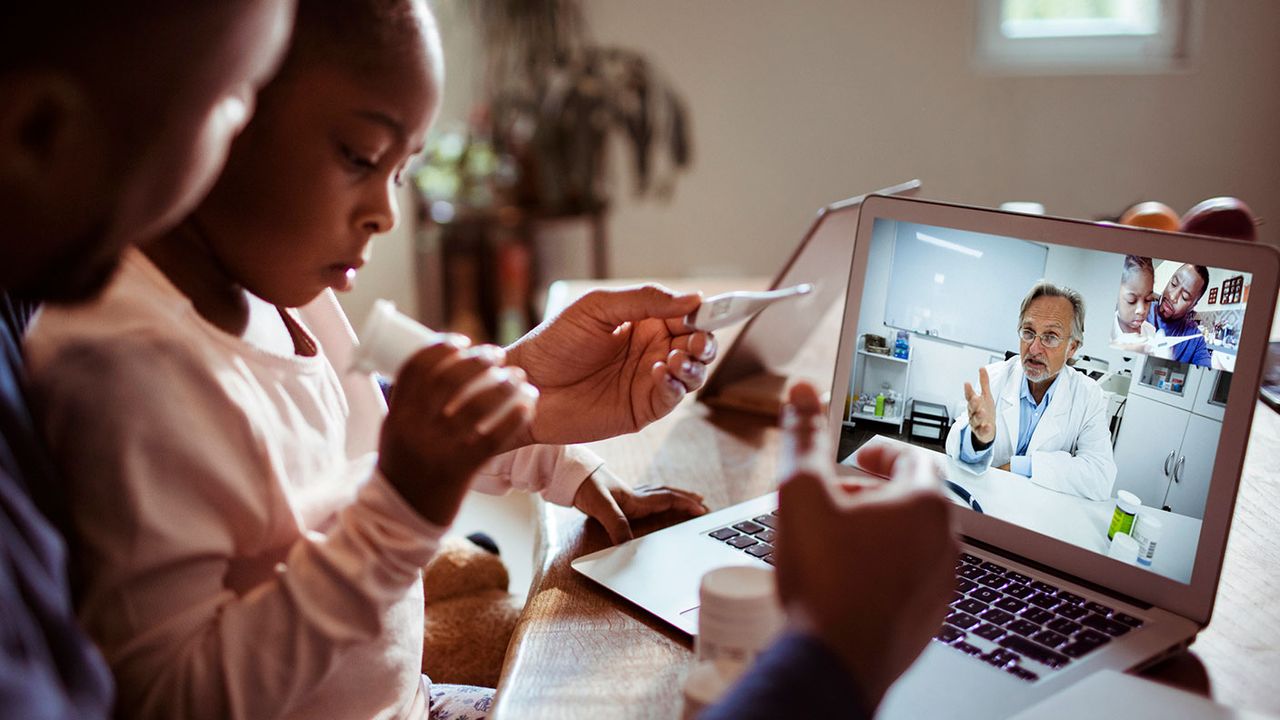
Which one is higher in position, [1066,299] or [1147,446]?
[1066,299]

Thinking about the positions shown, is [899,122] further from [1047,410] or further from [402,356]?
[402,356]

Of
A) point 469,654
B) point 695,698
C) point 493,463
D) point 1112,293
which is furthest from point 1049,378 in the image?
point 469,654

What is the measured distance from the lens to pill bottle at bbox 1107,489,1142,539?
741mm

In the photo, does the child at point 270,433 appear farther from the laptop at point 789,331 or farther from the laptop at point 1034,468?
the laptop at point 789,331

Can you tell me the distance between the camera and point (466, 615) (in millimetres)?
1034

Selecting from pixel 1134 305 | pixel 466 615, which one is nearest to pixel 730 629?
pixel 1134 305

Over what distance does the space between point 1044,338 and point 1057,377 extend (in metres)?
0.03

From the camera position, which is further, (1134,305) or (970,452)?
(970,452)

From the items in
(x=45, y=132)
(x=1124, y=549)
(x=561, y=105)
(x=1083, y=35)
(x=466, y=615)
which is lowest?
(x=466, y=615)

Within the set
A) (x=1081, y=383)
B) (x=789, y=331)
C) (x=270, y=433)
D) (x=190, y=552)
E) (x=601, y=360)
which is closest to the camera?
(x=190, y=552)

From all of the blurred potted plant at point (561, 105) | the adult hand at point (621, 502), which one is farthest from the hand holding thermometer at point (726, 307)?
the blurred potted plant at point (561, 105)

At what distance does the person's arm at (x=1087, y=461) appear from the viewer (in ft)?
2.46

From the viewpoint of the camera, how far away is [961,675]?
26.2 inches

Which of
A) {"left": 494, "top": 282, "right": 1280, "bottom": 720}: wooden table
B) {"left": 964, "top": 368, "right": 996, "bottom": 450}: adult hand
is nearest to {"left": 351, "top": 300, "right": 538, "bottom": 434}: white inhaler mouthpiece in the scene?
{"left": 494, "top": 282, "right": 1280, "bottom": 720}: wooden table
